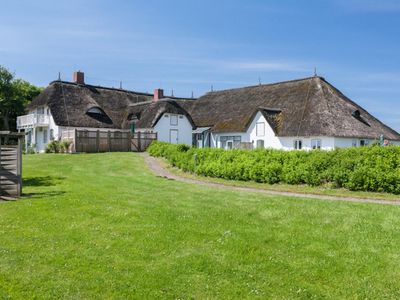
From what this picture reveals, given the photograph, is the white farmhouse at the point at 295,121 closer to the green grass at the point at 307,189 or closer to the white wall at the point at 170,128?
the white wall at the point at 170,128

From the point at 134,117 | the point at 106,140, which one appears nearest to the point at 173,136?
the point at 134,117

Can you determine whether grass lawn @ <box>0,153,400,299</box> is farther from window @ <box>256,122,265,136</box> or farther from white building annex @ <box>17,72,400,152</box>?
window @ <box>256,122,265,136</box>

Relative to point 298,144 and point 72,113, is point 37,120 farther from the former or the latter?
point 298,144

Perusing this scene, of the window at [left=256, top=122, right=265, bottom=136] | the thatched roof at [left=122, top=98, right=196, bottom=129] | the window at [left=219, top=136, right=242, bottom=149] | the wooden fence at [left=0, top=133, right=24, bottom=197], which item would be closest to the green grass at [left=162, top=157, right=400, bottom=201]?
the wooden fence at [left=0, top=133, right=24, bottom=197]

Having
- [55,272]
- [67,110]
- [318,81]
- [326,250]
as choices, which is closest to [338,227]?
[326,250]

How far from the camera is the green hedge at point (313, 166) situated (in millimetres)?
17547

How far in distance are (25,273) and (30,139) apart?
45479 mm

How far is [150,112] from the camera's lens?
4788 cm

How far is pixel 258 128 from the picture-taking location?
42.2m

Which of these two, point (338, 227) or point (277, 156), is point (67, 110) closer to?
point (277, 156)

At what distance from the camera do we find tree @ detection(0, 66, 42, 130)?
5462 cm

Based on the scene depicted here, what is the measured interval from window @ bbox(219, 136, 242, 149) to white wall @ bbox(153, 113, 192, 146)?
4.57 meters

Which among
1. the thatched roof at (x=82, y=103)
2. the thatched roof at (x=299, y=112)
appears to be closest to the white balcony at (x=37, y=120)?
the thatched roof at (x=82, y=103)

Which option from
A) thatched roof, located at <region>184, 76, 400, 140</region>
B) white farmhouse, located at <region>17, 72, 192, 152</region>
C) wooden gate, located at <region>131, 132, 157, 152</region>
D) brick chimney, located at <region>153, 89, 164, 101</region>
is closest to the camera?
thatched roof, located at <region>184, 76, 400, 140</region>
